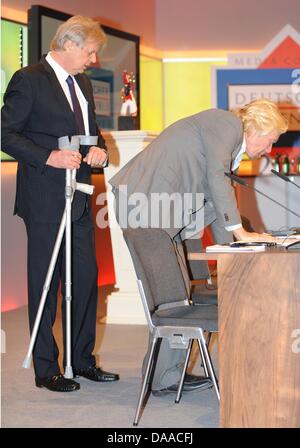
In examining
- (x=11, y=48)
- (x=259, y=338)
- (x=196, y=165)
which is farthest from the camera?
(x=11, y=48)

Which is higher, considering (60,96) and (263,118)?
(60,96)

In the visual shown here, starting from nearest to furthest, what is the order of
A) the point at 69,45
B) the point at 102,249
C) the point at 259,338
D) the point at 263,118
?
the point at 259,338, the point at 263,118, the point at 69,45, the point at 102,249

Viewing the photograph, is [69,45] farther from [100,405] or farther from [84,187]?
[100,405]

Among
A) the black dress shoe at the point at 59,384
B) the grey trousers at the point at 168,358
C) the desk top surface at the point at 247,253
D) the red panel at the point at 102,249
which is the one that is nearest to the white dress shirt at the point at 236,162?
the grey trousers at the point at 168,358

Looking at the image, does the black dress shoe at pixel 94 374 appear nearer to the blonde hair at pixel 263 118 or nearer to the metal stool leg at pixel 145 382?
the metal stool leg at pixel 145 382

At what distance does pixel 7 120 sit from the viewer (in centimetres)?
378

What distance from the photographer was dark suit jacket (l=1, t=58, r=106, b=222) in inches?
149

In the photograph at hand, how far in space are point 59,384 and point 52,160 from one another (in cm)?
100

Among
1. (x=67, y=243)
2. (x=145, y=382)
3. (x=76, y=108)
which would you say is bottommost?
(x=145, y=382)

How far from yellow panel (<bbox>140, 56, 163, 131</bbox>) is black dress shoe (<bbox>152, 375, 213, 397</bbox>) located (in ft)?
19.8

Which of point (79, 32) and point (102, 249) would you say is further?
point (102, 249)

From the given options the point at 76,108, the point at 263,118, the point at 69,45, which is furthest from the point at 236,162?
the point at 69,45

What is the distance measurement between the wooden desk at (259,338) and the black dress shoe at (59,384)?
106 cm

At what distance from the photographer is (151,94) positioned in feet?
32.9
